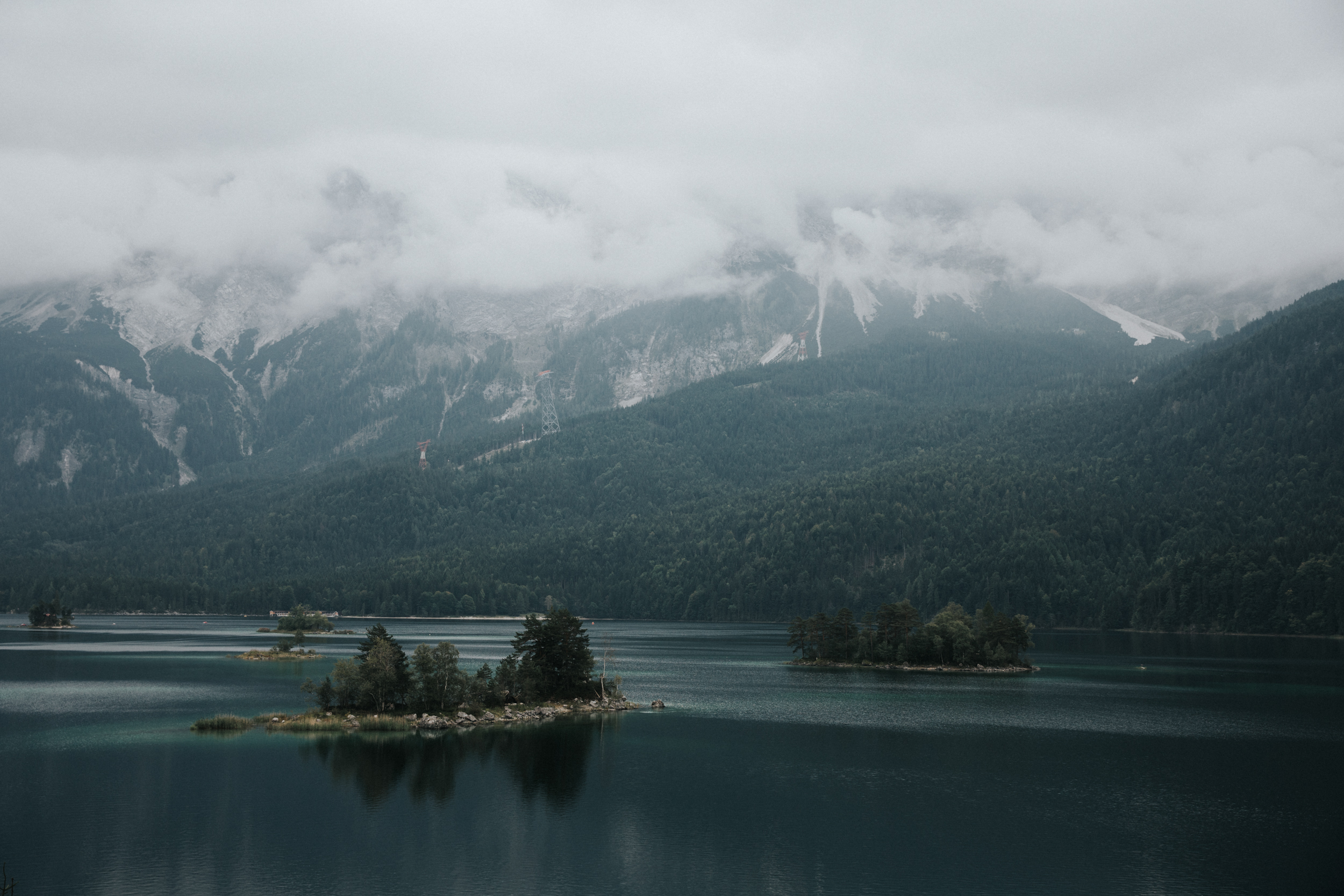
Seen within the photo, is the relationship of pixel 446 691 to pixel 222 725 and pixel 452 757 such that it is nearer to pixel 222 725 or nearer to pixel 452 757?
pixel 452 757

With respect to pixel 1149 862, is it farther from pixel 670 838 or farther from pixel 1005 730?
pixel 1005 730

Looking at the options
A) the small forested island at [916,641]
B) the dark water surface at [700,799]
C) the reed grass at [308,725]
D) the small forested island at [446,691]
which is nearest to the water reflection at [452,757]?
the dark water surface at [700,799]

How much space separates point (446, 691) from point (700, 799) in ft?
125

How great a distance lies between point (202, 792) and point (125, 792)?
15.8ft

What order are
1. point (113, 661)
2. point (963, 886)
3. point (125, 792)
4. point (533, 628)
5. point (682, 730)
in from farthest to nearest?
point (113, 661) < point (533, 628) < point (682, 730) < point (125, 792) < point (963, 886)

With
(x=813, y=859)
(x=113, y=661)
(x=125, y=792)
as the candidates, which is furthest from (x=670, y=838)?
(x=113, y=661)

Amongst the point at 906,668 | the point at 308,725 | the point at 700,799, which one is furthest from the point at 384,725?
the point at 906,668

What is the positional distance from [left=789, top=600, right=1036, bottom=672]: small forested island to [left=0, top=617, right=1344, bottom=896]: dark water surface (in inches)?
1537

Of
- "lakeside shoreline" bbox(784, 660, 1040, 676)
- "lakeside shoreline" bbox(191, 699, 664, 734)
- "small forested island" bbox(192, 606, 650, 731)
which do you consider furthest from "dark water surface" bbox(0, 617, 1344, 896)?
"lakeside shoreline" bbox(784, 660, 1040, 676)

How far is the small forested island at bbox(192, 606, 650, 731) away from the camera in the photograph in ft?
320

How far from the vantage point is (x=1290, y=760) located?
85.2 meters

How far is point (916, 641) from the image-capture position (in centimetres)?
16675

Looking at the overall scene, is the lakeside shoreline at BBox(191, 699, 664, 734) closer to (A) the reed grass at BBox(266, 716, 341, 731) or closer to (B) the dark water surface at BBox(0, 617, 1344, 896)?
(A) the reed grass at BBox(266, 716, 341, 731)

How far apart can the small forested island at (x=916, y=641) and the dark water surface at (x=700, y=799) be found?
39.0 m
